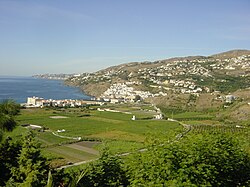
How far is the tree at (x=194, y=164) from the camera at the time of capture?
8966 millimetres

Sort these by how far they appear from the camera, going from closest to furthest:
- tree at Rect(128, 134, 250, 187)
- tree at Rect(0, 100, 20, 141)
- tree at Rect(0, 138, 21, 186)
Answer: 1. tree at Rect(128, 134, 250, 187)
2. tree at Rect(0, 100, 20, 141)
3. tree at Rect(0, 138, 21, 186)

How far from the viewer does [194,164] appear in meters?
9.66

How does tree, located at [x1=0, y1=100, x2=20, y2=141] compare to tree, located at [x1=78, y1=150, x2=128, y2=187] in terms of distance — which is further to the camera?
tree, located at [x1=0, y1=100, x2=20, y2=141]

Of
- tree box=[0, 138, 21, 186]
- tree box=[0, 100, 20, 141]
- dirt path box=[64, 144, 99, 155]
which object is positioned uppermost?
tree box=[0, 100, 20, 141]

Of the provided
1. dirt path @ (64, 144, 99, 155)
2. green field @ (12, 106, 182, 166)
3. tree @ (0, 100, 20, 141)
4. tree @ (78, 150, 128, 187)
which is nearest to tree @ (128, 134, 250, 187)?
tree @ (78, 150, 128, 187)

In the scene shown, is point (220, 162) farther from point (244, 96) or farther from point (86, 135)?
point (244, 96)

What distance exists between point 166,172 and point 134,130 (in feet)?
138

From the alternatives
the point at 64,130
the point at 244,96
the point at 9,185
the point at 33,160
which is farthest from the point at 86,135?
the point at 244,96

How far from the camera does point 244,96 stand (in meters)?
85.1

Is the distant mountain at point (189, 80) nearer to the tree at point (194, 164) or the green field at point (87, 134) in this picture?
the green field at point (87, 134)

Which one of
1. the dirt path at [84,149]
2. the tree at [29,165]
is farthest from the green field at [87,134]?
the tree at [29,165]

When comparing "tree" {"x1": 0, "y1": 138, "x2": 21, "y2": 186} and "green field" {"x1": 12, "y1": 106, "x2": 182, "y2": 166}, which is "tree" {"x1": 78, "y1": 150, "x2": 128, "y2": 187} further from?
"green field" {"x1": 12, "y1": 106, "x2": 182, "y2": 166}

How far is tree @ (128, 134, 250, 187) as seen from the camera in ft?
29.4

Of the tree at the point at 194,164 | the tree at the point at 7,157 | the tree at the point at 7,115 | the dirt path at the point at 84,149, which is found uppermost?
the tree at the point at 7,115
